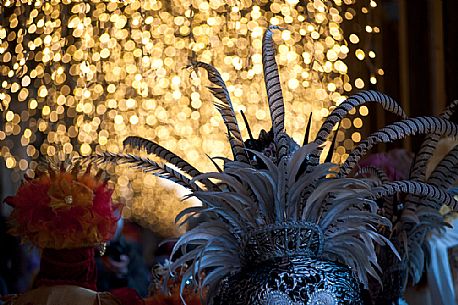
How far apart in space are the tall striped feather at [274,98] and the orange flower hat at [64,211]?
1.14 metres

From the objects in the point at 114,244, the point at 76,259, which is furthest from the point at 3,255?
the point at 76,259

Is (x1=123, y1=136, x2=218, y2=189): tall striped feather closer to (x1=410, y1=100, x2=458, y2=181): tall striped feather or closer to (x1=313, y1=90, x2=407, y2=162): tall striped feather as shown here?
(x1=313, y1=90, x2=407, y2=162): tall striped feather

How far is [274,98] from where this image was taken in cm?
301

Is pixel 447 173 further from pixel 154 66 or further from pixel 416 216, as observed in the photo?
pixel 154 66

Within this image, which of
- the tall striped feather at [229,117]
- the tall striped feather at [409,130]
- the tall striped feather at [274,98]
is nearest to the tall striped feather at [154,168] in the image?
the tall striped feather at [229,117]

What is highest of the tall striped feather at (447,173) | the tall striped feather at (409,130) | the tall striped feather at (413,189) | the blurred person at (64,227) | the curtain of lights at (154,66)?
the curtain of lights at (154,66)

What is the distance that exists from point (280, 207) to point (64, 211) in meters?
1.34

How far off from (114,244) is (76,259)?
2.44m

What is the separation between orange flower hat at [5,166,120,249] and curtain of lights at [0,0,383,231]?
110 centimetres

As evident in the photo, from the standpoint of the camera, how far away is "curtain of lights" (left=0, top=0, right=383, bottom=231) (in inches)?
220

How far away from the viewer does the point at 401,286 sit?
3482 mm

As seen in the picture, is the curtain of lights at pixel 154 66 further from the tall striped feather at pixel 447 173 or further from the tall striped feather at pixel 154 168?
the tall striped feather at pixel 154 168

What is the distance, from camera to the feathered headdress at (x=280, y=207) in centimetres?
282

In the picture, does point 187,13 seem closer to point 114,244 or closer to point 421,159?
point 114,244
